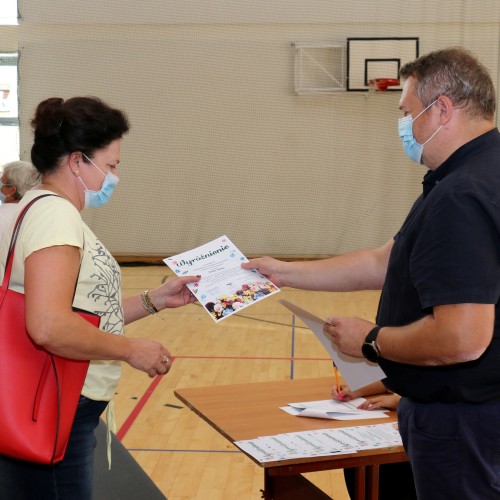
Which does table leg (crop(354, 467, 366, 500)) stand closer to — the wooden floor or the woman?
the wooden floor

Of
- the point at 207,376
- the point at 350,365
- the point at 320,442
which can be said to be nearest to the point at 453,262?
the point at 350,365

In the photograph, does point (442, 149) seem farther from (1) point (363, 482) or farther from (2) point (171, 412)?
(2) point (171, 412)

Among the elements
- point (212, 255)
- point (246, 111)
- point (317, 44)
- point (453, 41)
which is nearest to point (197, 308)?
point (246, 111)

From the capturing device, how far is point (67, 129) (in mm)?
2090

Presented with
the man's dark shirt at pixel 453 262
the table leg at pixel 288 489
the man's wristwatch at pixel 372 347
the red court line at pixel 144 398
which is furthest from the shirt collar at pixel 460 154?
the red court line at pixel 144 398

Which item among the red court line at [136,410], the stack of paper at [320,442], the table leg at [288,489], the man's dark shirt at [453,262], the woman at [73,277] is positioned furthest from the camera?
the red court line at [136,410]

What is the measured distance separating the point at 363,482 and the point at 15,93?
10405mm

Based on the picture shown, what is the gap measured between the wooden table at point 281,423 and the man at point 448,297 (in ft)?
1.00

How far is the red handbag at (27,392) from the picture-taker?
6.11 ft

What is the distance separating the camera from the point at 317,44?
11320 mm

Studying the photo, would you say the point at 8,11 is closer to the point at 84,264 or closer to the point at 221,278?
the point at 221,278

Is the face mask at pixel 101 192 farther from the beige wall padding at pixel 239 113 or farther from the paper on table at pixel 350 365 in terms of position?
the beige wall padding at pixel 239 113

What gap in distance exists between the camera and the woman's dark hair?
82.1 inches

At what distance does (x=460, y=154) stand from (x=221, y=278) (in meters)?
1.01
